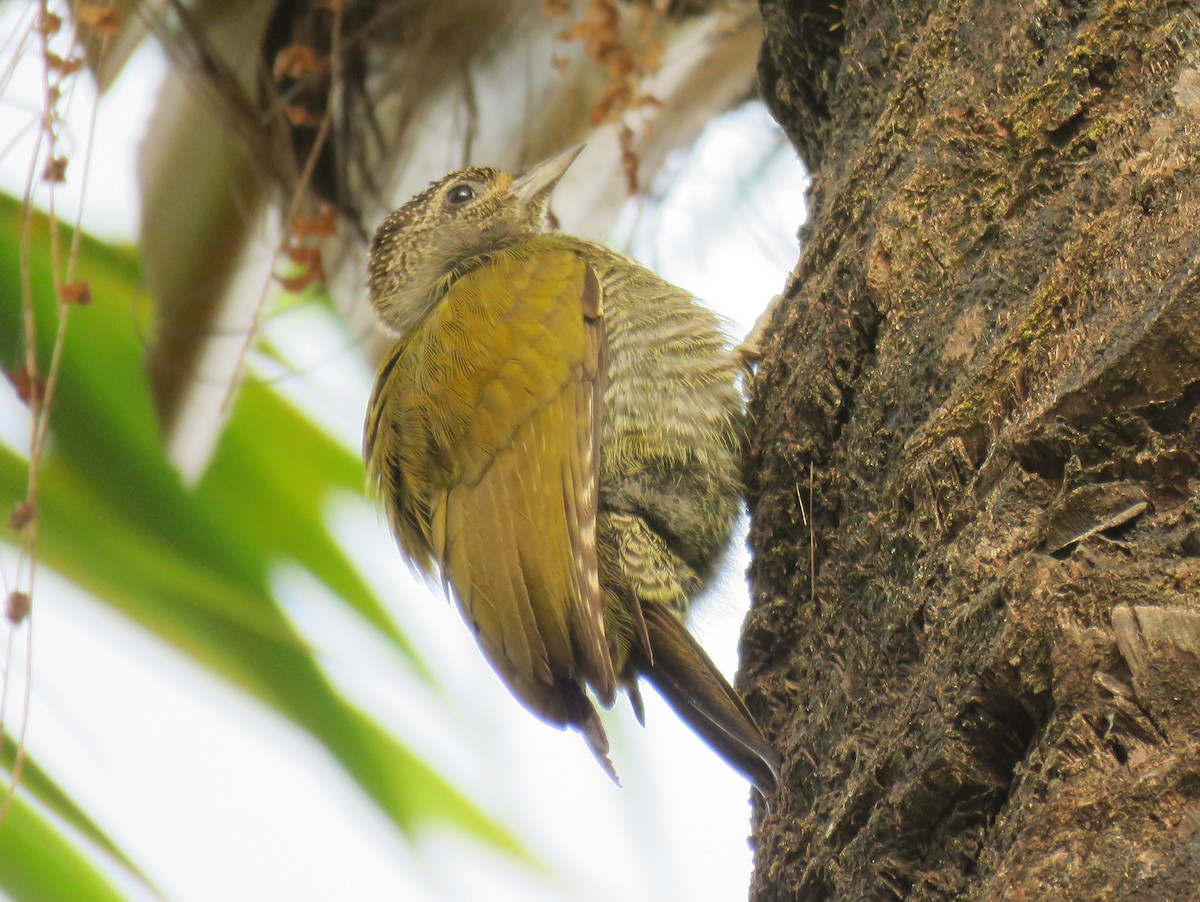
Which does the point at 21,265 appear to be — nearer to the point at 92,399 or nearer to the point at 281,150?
the point at 92,399

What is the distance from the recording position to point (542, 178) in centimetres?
370

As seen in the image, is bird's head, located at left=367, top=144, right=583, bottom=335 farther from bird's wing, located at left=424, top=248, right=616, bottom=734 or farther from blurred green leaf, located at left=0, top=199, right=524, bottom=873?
blurred green leaf, located at left=0, top=199, right=524, bottom=873

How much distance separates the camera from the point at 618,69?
336cm

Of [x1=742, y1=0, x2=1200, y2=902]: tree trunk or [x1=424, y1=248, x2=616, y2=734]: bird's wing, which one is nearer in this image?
[x1=742, y1=0, x2=1200, y2=902]: tree trunk

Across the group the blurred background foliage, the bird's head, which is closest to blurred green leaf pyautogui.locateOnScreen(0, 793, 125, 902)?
the blurred background foliage

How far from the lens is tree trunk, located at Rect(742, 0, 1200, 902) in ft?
4.39

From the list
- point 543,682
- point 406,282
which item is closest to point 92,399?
point 543,682

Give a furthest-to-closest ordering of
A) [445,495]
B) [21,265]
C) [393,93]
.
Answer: [393,93], [445,495], [21,265]

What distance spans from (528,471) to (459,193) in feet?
4.15

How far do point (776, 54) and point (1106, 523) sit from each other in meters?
1.40

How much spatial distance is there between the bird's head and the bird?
38 centimetres

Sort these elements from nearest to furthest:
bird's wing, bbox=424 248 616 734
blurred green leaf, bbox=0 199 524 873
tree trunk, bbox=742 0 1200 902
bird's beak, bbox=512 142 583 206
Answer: tree trunk, bbox=742 0 1200 902 → blurred green leaf, bbox=0 199 524 873 → bird's wing, bbox=424 248 616 734 → bird's beak, bbox=512 142 583 206

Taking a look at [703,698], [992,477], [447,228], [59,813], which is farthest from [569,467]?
[447,228]

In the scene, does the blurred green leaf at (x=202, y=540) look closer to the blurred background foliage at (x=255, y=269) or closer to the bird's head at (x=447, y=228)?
the blurred background foliage at (x=255, y=269)
